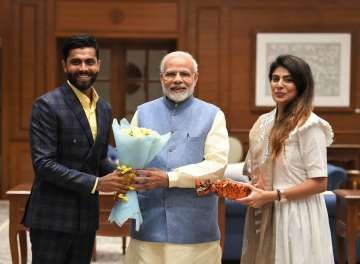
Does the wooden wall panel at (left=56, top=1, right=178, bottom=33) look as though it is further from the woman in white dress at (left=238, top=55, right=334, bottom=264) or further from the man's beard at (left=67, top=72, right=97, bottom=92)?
the woman in white dress at (left=238, top=55, right=334, bottom=264)

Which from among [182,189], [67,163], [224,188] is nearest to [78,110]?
[67,163]

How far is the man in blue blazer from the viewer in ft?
7.98

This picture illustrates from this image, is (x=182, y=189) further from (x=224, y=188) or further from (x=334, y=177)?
(x=334, y=177)

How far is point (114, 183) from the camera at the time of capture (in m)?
2.42

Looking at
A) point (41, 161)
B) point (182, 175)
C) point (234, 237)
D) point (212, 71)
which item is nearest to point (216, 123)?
point (182, 175)

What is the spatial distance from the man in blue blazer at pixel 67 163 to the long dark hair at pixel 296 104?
664 mm

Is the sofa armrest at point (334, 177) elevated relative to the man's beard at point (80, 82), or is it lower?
lower

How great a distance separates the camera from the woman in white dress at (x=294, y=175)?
2432mm

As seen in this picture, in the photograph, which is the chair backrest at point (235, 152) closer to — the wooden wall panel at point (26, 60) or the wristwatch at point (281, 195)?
the wooden wall panel at point (26, 60)

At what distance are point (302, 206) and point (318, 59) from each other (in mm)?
6088

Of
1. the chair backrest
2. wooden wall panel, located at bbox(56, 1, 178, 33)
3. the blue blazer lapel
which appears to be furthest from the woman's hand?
wooden wall panel, located at bbox(56, 1, 178, 33)

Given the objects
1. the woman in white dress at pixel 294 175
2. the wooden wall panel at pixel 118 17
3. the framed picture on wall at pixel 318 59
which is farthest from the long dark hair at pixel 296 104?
the wooden wall panel at pixel 118 17

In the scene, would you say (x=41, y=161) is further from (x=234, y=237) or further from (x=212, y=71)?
(x=212, y=71)

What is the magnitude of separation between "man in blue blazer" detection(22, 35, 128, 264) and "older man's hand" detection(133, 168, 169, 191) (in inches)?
2.5
